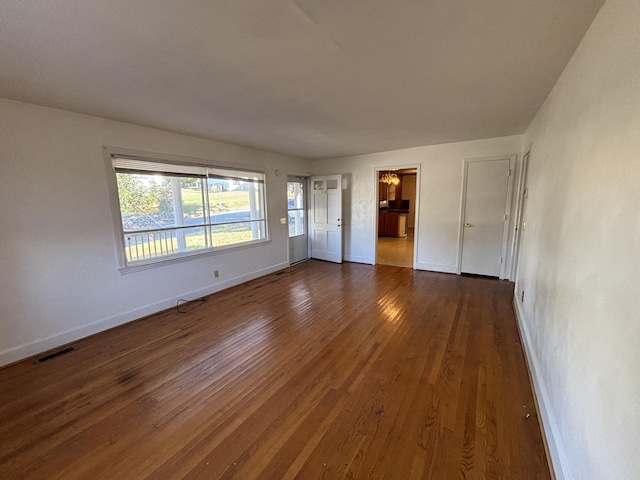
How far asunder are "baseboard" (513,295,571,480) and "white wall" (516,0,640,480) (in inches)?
0.4

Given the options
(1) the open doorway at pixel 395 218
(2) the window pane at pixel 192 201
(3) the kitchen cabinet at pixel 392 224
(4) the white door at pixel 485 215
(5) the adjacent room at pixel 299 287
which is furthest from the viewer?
(3) the kitchen cabinet at pixel 392 224

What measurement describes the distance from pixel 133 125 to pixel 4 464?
3.12m

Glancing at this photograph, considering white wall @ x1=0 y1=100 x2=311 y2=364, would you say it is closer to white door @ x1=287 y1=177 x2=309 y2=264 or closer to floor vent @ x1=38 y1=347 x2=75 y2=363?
floor vent @ x1=38 y1=347 x2=75 y2=363

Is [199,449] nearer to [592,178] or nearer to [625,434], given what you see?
[625,434]

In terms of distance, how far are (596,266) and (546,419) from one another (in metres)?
1.13

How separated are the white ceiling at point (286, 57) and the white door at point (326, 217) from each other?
2804 mm

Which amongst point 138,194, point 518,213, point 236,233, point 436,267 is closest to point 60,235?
point 138,194

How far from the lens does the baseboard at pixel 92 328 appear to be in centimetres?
246

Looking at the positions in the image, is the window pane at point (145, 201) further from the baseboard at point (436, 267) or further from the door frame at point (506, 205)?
the door frame at point (506, 205)

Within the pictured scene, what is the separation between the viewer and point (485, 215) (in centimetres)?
450

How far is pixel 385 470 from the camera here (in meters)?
1.42

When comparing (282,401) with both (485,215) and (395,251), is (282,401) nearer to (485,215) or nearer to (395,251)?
(485,215)

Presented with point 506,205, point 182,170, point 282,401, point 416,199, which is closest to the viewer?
point 282,401

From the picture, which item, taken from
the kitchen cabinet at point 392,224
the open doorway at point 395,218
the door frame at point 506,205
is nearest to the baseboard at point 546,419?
the door frame at point 506,205
